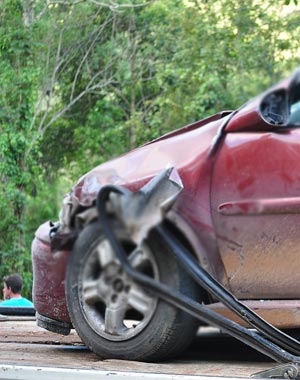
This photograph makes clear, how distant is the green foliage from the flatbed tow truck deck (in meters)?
1.36

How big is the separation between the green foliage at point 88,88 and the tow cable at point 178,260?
83.6 inches

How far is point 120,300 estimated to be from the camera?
1015mm

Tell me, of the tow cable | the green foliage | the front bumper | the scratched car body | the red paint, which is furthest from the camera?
the green foliage

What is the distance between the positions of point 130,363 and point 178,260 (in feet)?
3.29

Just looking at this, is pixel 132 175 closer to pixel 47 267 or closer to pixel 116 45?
pixel 47 267

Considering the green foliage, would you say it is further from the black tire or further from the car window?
the car window

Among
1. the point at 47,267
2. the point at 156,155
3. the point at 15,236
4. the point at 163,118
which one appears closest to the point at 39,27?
the point at 15,236

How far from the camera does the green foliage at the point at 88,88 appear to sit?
5.50 meters

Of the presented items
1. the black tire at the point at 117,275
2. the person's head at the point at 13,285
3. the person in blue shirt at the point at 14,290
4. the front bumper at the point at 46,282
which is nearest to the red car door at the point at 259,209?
the black tire at the point at 117,275

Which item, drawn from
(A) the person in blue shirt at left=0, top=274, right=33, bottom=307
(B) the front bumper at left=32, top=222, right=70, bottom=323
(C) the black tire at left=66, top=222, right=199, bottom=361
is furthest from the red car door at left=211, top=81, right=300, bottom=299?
(A) the person in blue shirt at left=0, top=274, right=33, bottom=307

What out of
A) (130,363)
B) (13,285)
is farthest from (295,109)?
(13,285)

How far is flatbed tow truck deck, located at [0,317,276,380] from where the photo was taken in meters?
1.92

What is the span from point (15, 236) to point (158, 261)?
14.4 ft

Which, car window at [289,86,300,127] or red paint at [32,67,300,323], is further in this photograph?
red paint at [32,67,300,323]
